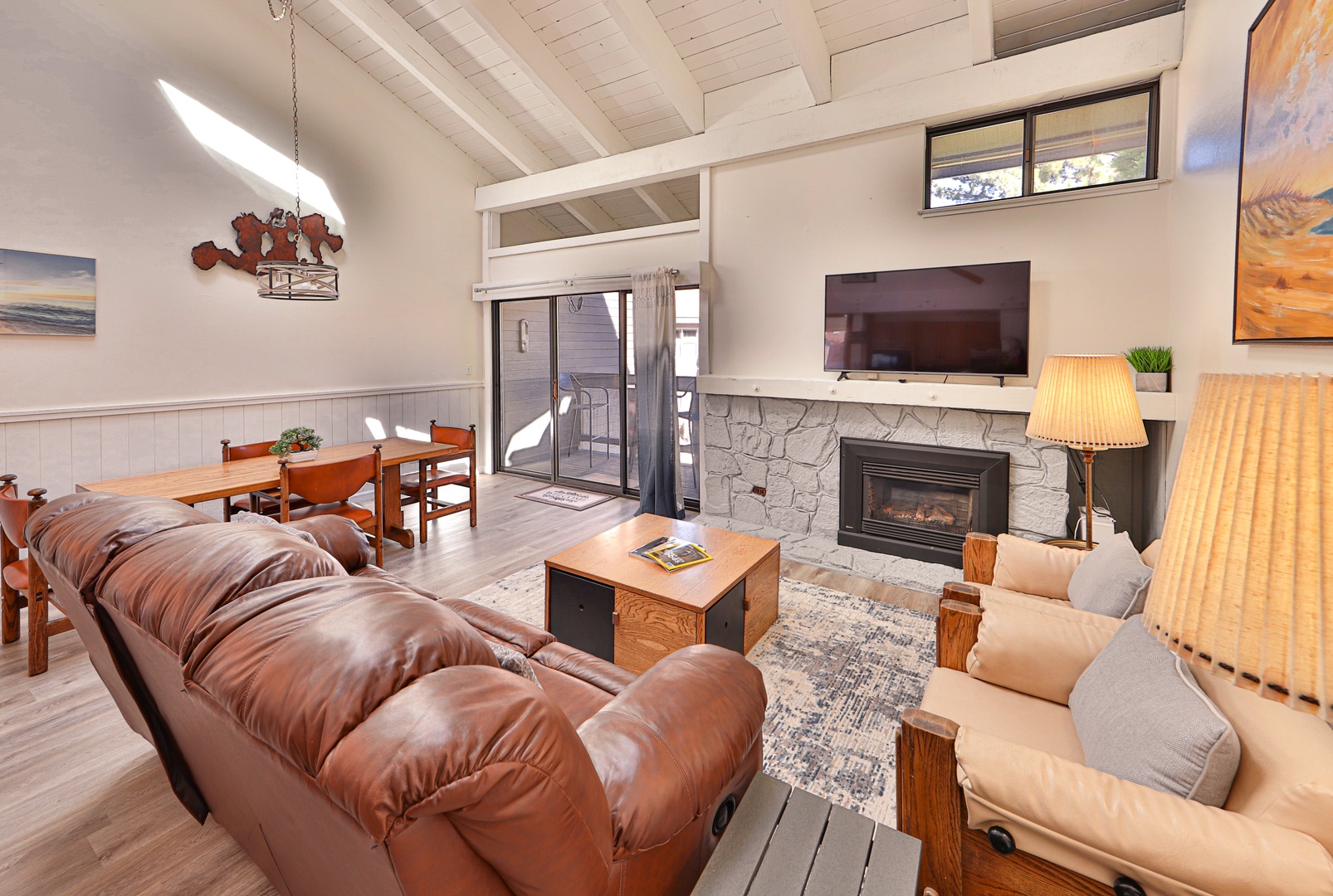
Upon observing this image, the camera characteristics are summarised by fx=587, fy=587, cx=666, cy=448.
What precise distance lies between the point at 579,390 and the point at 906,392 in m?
3.12

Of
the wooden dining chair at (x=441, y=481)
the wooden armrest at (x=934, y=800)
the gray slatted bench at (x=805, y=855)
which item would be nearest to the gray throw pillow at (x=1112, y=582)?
the wooden armrest at (x=934, y=800)

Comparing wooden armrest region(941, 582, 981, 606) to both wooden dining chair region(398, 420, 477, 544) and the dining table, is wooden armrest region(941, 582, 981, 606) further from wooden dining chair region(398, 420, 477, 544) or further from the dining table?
wooden dining chair region(398, 420, 477, 544)

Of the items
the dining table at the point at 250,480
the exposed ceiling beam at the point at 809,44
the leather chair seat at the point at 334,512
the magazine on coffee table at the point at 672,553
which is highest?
the exposed ceiling beam at the point at 809,44

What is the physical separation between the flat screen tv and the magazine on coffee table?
1.82 metres

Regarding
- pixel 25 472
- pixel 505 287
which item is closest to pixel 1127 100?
pixel 505 287

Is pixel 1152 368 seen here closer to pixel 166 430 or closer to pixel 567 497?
pixel 567 497

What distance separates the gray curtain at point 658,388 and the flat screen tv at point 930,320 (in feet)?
4.24

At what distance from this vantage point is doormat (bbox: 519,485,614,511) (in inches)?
199

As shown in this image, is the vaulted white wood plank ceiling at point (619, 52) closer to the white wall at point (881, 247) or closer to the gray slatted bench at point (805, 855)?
the white wall at point (881, 247)

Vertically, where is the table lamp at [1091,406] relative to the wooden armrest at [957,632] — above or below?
above

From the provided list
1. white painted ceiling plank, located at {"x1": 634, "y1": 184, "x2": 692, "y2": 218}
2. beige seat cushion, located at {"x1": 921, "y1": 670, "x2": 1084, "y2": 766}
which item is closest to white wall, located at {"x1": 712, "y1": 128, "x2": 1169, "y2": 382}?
white painted ceiling plank, located at {"x1": 634, "y1": 184, "x2": 692, "y2": 218}

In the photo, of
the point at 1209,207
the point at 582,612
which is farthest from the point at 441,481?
the point at 1209,207

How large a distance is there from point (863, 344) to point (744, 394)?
0.90 metres

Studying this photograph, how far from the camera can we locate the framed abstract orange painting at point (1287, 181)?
Result: 134 centimetres
